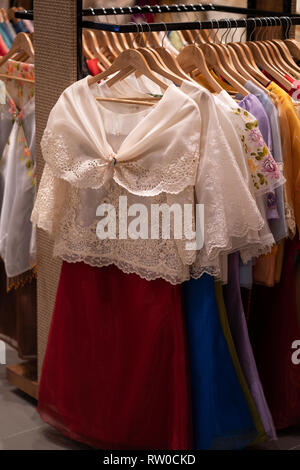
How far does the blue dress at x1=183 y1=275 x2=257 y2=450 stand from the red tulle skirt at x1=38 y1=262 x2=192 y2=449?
4 centimetres

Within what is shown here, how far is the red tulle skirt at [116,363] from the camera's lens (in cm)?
232

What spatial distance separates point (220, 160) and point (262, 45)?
27.1 inches

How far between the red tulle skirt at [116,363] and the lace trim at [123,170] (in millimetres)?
290

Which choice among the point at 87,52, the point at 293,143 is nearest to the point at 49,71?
the point at 87,52

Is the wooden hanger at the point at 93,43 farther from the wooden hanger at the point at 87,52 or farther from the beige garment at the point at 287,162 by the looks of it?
the beige garment at the point at 287,162

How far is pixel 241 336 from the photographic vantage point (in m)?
2.42

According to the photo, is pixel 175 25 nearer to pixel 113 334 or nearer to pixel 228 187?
pixel 228 187

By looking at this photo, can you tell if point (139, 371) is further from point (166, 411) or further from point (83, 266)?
point (83, 266)

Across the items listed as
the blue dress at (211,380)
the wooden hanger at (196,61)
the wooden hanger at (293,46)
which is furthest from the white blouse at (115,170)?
the wooden hanger at (293,46)

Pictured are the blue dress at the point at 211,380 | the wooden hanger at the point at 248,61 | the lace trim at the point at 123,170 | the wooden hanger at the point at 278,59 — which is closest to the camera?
the lace trim at the point at 123,170

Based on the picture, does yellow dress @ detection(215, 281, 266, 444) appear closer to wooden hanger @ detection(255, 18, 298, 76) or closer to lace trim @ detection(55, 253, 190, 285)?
lace trim @ detection(55, 253, 190, 285)

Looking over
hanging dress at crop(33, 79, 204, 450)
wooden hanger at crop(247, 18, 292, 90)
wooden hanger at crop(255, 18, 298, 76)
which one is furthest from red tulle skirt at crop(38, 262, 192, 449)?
wooden hanger at crop(255, 18, 298, 76)

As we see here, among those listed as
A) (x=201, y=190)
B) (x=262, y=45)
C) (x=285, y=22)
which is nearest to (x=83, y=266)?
(x=201, y=190)

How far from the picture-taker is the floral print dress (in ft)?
9.53
